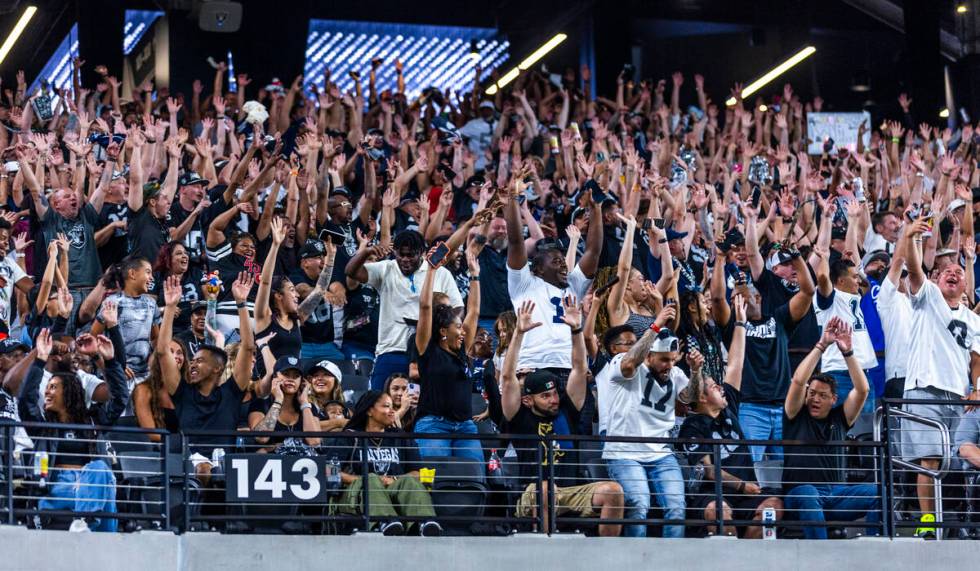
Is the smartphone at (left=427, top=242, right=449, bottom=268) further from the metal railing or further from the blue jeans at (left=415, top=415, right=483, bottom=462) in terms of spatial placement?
the metal railing

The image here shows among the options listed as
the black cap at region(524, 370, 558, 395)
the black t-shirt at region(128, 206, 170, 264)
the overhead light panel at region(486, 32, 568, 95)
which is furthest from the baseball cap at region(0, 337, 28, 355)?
the overhead light panel at region(486, 32, 568, 95)

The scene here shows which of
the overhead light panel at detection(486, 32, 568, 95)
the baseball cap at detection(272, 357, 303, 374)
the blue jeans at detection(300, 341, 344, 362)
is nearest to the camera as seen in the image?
the baseball cap at detection(272, 357, 303, 374)

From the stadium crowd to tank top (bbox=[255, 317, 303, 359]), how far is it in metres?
0.02

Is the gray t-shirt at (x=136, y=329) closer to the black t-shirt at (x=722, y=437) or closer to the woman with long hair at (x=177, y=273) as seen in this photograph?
the woman with long hair at (x=177, y=273)

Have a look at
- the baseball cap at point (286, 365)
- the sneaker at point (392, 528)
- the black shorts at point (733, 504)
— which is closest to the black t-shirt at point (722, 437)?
the black shorts at point (733, 504)

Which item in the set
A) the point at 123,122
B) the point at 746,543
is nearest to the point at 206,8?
the point at 123,122

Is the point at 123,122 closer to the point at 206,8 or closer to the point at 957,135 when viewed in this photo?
the point at 206,8

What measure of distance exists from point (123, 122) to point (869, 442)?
31.3 feet

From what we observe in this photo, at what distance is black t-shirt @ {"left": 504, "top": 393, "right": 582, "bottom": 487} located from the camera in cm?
1143

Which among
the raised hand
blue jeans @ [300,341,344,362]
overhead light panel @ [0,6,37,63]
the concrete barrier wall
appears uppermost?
overhead light panel @ [0,6,37,63]

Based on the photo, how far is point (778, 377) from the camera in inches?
512

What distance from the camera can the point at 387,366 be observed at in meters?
12.9

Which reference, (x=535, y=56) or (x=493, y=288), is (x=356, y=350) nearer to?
(x=493, y=288)

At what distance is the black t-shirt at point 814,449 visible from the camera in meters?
11.5
